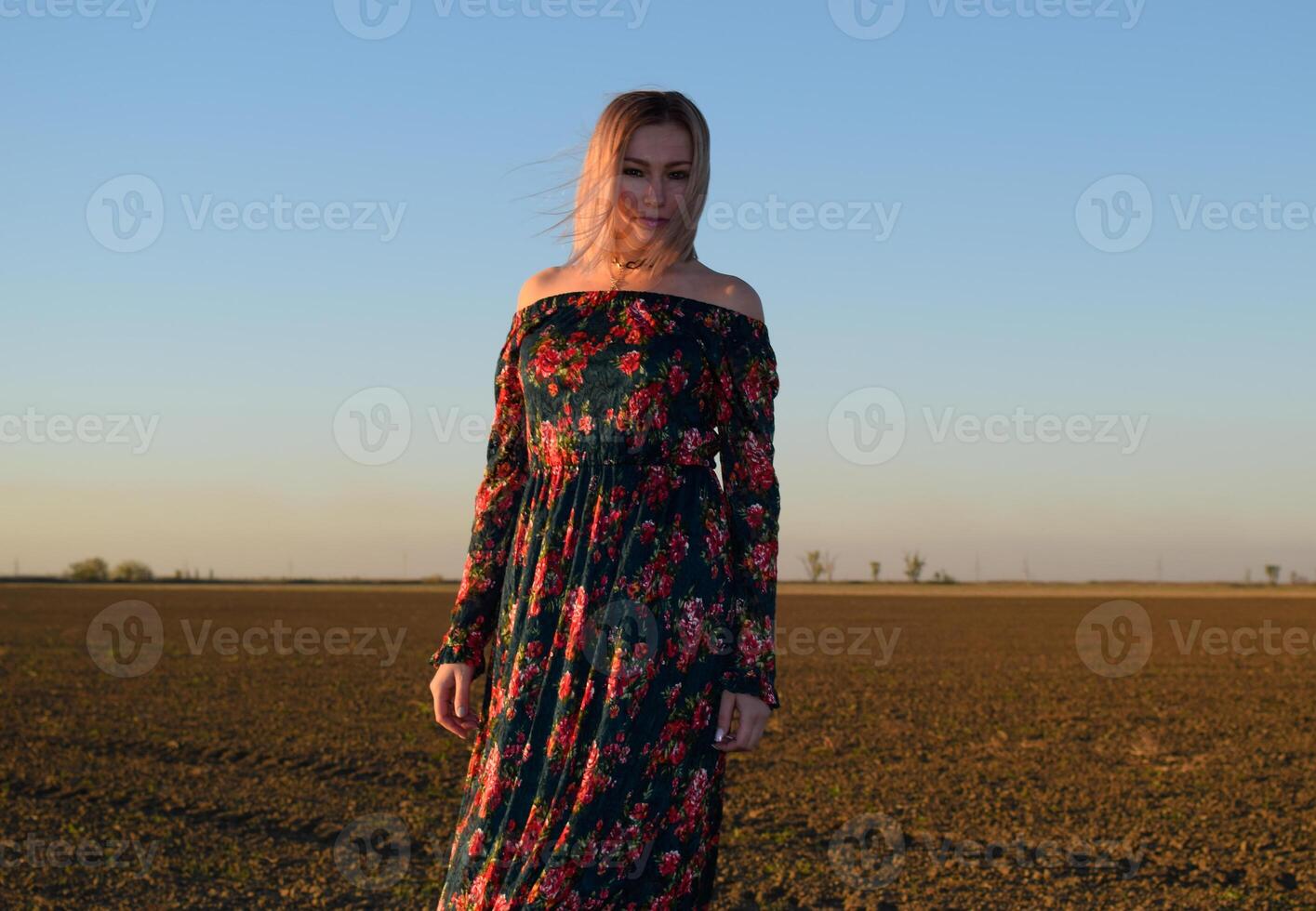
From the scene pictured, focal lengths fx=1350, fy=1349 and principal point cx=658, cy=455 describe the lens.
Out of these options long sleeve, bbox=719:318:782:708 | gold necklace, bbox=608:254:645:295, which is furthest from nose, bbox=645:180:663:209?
long sleeve, bbox=719:318:782:708

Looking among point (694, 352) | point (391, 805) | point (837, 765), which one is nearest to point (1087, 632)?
point (837, 765)

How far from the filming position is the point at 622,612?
9.77ft

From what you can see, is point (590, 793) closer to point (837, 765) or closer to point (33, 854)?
point (33, 854)

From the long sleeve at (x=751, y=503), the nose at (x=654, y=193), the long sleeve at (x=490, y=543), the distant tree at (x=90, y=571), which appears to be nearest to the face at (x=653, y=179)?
the nose at (x=654, y=193)

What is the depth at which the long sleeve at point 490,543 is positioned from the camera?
126 inches

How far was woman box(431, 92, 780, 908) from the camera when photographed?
293cm

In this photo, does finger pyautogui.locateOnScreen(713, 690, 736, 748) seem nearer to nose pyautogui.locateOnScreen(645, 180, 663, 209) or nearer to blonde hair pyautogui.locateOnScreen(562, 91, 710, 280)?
blonde hair pyautogui.locateOnScreen(562, 91, 710, 280)

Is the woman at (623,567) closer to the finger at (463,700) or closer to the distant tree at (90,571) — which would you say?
the finger at (463,700)

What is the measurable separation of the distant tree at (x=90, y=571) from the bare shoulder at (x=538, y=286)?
332ft

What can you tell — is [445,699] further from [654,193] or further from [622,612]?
[654,193]

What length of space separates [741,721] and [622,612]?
352mm

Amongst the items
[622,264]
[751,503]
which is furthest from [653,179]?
[751,503]

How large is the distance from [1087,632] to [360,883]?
29875 mm

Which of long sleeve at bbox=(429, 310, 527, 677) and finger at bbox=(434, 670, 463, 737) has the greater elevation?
long sleeve at bbox=(429, 310, 527, 677)
